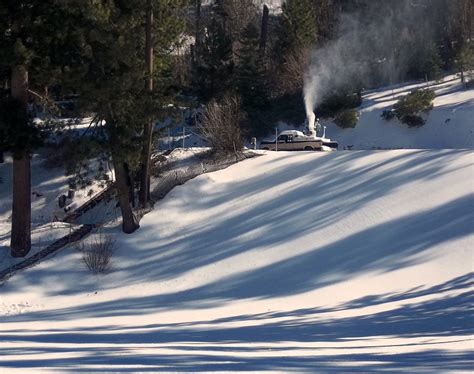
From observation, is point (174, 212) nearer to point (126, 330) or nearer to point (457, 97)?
point (126, 330)

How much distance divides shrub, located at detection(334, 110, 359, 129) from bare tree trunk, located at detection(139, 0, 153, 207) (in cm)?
1708

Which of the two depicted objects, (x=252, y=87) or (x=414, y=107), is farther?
(x=252, y=87)

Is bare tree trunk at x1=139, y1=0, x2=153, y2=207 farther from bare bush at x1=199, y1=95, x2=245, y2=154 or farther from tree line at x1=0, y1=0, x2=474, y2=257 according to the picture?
bare bush at x1=199, y1=95, x2=245, y2=154

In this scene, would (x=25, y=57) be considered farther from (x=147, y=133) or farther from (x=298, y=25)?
(x=298, y=25)

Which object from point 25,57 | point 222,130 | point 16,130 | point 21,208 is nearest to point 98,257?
point 21,208

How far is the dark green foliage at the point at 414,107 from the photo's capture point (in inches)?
1455

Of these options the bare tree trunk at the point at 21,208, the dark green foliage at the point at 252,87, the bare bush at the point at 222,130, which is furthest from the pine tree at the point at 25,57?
the dark green foliage at the point at 252,87

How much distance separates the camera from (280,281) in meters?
18.5

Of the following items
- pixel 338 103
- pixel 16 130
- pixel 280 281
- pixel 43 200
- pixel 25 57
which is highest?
pixel 25 57

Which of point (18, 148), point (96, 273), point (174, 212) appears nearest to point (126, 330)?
point (96, 273)

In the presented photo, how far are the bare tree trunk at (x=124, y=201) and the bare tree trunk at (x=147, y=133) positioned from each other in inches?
40.5

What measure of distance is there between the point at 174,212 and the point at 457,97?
2227cm

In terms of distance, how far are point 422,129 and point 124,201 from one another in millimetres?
20246

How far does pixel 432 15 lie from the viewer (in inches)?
1927
